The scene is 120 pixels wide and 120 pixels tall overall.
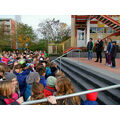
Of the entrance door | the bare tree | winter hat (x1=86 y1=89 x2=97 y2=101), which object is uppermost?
the bare tree

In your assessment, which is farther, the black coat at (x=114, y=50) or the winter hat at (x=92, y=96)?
the black coat at (x=114, y=50)

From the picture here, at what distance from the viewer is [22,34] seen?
30125 mm

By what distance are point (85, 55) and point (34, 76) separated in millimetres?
9938

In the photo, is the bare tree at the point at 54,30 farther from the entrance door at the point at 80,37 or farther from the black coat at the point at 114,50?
the black coat at the point at 114,50

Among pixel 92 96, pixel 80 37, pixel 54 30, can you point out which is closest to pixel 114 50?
pixel 92 96

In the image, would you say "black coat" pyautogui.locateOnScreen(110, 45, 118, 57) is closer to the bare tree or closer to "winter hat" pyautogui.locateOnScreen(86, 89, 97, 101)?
"winter hat" pyautogui.locateOnScreen(86, 89, 97, 101)

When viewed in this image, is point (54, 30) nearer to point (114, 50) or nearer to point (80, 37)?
point (80, 37)

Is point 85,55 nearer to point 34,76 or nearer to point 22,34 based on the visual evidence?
point 34,76

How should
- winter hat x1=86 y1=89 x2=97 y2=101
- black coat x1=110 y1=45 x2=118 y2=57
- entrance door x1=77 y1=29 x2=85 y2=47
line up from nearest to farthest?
winter hat x1=86 y1=89 x2=97 y2=101 → black coat x1=110 y1=45 x2=118 y2=57 → entrance door x1=77 y1=29 x2=85 y2=47

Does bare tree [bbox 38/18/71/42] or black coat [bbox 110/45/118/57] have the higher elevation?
bare tree [bbox 38/18/71/42]

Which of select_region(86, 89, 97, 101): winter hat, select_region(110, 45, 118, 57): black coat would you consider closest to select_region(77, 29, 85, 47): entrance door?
select_region(110, 45, 118, 57): black coat

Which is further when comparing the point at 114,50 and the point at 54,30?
the point at 54,30

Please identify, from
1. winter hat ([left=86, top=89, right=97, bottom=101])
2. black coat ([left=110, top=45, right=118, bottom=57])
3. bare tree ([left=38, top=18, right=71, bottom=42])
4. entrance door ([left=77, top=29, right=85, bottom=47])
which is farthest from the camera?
bare tree ([left=38, top=18, right=71, bottom=42])

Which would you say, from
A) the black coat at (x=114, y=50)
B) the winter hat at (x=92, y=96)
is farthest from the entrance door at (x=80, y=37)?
the winter hat at (x=92, y=96)
